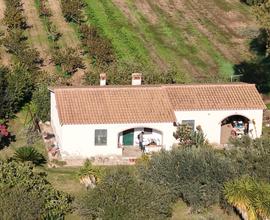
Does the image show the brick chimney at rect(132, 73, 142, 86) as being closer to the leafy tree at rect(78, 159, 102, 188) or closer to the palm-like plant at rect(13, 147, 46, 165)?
the palm-like plant at rect(13, 147, 46, 165)

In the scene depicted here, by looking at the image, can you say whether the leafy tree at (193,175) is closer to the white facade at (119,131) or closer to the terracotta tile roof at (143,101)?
the white facade at (119,131)

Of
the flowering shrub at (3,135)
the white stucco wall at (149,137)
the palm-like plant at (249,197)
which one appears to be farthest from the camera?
the white stucco wall at (149,137)

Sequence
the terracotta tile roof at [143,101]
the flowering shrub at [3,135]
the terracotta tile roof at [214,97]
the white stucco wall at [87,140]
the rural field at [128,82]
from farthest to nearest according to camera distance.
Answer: the terracotta tile roof at [214,97], the flowering shrub at [3,135], the terracotta tile roof at [143,101], the white stucco wall at [87,140], the rural field at [128,82]

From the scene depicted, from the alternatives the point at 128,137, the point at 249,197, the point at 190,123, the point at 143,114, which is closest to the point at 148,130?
the point at 128,137

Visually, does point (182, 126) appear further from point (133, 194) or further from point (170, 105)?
point (133, 194)

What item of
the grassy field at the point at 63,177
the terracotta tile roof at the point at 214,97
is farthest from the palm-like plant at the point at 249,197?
the terracotta tile roof at the point at 214,97

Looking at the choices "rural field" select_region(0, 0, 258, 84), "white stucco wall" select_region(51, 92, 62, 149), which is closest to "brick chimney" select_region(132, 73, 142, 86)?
"white stucco wall" select_region(51, 92, 62, 149)

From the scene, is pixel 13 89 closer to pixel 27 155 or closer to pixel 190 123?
pixel 27 155
